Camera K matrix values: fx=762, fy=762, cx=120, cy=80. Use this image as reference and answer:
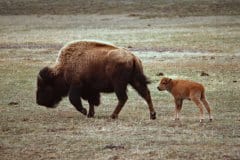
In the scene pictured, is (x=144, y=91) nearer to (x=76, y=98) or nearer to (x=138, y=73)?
(x=138, y=73)

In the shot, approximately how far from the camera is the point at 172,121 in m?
14.4

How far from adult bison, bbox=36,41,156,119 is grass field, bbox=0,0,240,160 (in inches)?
15.2

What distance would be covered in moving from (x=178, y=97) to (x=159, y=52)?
16259 mm

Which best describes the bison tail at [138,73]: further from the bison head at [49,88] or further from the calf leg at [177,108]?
the bison head at [49,88]

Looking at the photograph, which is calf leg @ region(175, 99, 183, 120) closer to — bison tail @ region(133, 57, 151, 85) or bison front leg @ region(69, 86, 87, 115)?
bison tail @ region(133, 57, 151, 85)

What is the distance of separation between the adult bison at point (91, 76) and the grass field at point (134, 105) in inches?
15.2

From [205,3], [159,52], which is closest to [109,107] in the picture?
[159,52]

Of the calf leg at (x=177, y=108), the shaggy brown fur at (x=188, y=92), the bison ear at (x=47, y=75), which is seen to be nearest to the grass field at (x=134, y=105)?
the calf leg at (x=177, y=108)

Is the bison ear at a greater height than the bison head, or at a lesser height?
greater

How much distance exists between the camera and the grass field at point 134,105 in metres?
11.4

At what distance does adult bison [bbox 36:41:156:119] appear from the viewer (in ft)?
48.7

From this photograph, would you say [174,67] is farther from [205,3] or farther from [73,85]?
[205,3]

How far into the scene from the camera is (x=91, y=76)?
1537cm

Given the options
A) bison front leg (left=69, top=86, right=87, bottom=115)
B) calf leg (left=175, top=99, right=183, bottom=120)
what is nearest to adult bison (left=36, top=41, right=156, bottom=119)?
bison front leg (left=69, top=86, right=87, bottom=115)
